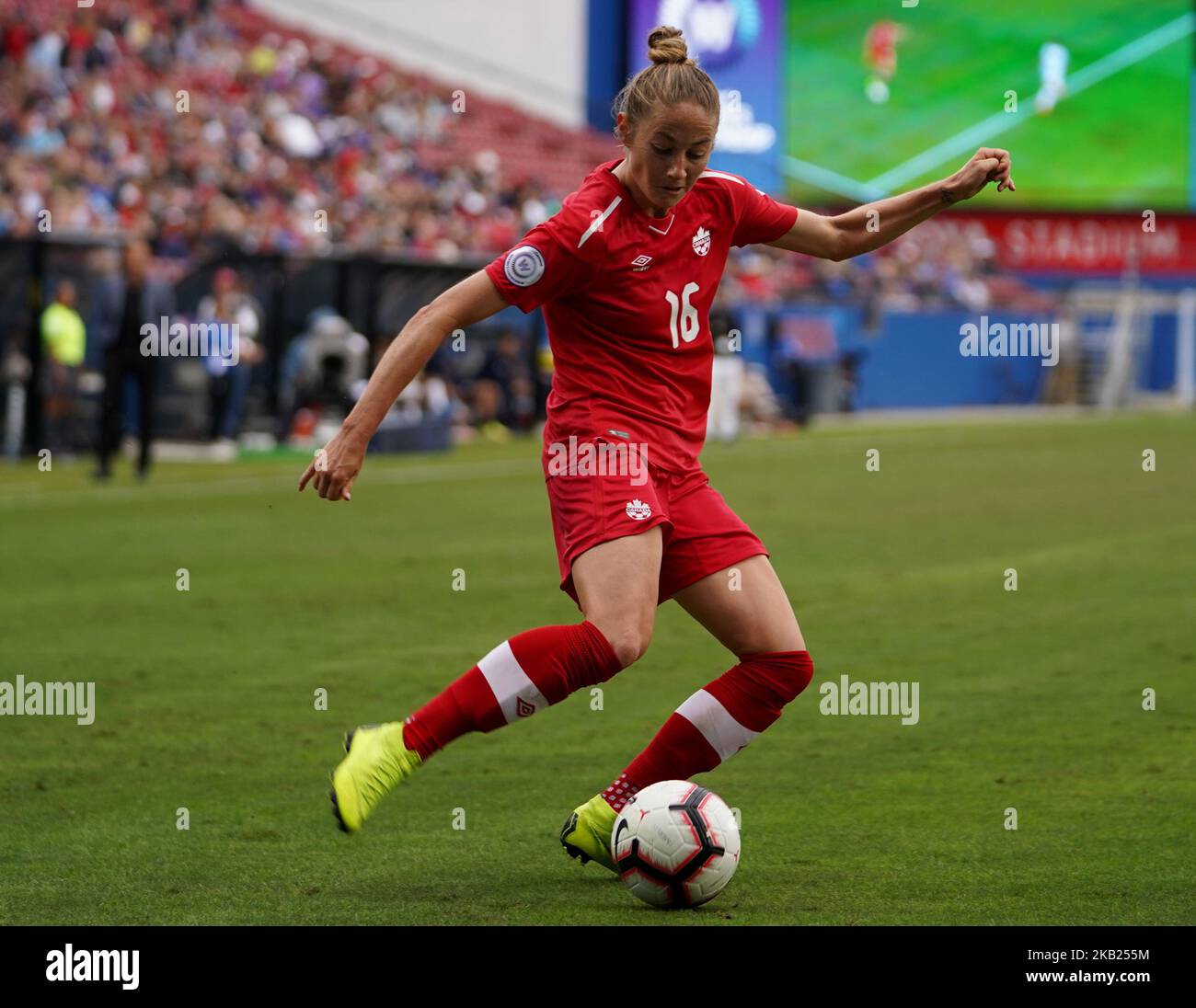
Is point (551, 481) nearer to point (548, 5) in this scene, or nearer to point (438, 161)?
point (438, 161)

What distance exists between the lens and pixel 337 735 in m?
7.37

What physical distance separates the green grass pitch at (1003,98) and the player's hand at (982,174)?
131 ft

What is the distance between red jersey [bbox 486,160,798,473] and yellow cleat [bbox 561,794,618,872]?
3.17 ft

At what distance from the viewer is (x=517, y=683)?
4988mm

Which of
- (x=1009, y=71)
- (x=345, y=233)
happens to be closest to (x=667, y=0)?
(x=1009, y=71)

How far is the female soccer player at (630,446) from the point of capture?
16.2 ft

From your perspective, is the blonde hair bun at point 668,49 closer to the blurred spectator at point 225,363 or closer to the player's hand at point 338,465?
the player's hand at point 338,465

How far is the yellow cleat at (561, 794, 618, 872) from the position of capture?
211 inches

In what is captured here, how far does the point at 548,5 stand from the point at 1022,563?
33641 millimetres

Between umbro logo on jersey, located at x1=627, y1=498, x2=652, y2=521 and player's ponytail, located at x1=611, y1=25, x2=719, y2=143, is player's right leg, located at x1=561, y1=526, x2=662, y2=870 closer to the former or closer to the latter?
umbro logo on jersey, located at x1=627, y1=498, x2=652, y2=521

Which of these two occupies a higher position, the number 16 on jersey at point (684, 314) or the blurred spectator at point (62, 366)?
the blurred spectator at point (62, 366)
